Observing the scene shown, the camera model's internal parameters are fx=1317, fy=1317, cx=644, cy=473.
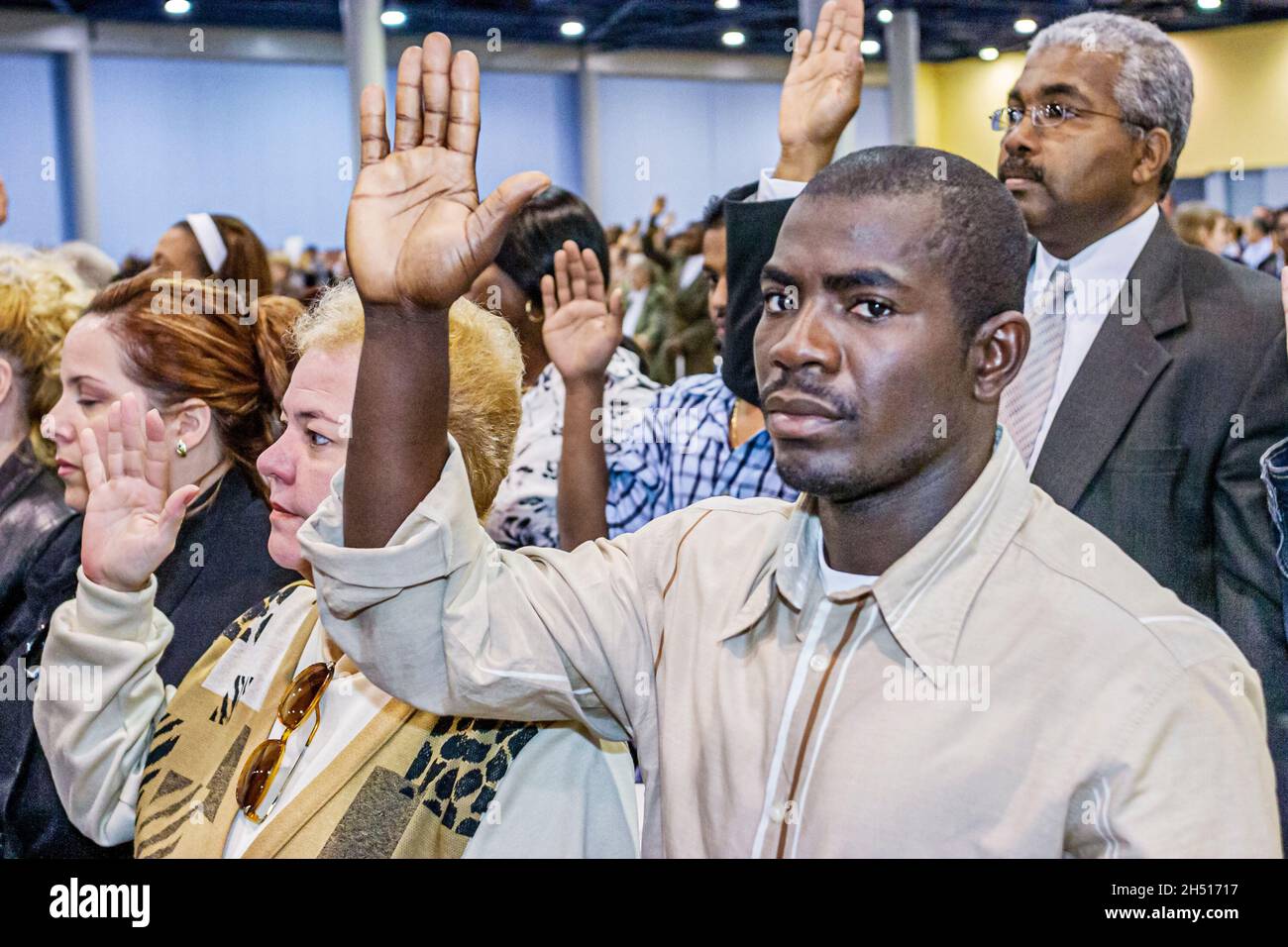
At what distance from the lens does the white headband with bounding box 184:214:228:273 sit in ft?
11.2

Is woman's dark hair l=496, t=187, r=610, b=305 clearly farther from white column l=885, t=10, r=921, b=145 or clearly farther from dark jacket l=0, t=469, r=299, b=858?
white column l=885, t=10, r=921, b=145

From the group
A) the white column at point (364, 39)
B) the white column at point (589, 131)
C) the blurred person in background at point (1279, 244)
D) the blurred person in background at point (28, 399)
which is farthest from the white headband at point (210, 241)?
the white column at point (589, 131)

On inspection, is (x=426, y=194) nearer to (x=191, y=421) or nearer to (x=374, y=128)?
(x=374, y=128)

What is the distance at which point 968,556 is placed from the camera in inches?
47.4

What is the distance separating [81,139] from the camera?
38.3ft

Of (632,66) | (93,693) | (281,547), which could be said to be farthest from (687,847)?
(632,66)

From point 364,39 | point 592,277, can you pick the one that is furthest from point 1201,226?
point 592,277

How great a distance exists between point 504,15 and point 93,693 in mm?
11010

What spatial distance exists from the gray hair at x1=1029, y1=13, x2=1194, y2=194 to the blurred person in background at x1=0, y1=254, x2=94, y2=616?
192cm

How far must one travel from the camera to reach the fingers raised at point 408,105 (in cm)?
124

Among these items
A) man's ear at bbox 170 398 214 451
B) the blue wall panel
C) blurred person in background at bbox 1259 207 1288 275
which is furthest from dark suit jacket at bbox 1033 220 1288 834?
the blue wall panel

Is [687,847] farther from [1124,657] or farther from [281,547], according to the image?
[281,547]

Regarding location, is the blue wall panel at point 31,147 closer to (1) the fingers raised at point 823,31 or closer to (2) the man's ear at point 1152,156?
(1) the fingers raised at point 823,31

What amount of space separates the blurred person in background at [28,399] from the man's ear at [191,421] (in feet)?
1.36
